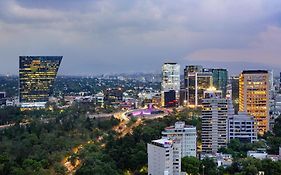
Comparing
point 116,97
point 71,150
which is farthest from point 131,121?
point 116,97

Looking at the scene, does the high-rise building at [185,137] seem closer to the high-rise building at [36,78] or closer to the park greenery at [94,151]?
the park greenery at [94,151]

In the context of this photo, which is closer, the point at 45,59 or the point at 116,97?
the point at 45,59

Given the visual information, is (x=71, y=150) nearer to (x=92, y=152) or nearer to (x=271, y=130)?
(x=92, y=152)

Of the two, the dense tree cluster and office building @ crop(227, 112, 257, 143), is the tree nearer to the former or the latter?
the dense tree cluster

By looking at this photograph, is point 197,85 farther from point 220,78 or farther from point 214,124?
point 214,124

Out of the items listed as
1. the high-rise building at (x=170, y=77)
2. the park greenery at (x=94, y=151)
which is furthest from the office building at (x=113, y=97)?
the park greenery at (x=94, y=151)

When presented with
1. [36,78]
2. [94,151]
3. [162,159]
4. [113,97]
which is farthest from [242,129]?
[113,97]
